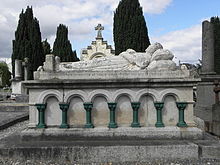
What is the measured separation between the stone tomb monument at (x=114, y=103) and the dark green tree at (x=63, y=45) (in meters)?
35.3

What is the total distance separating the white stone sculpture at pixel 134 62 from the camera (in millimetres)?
5622

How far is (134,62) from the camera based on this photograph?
596cm

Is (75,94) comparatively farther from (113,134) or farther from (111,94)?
(113,134)

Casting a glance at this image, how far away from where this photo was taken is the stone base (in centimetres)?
528

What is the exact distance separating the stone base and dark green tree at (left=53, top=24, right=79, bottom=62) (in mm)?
35441

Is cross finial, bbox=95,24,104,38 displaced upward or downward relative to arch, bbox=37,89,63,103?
upward

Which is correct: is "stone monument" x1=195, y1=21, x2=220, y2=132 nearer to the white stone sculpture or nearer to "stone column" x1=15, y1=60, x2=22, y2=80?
the white stone sculpture

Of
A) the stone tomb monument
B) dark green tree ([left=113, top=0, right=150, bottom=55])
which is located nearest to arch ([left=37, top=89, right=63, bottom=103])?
the stone tomb monument

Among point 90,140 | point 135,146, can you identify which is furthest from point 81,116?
point 135,146

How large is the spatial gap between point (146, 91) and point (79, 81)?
4.34ft

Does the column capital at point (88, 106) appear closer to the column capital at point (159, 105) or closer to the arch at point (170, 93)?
the column capital at point (159, 105)

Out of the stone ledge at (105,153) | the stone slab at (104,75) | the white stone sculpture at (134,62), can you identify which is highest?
the white stone sculpture at (134,62)

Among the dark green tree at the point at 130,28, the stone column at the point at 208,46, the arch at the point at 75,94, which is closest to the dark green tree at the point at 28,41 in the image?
the dark green tree at the point at 130,28

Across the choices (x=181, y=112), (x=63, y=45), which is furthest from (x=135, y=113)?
(x=63, y=45)
